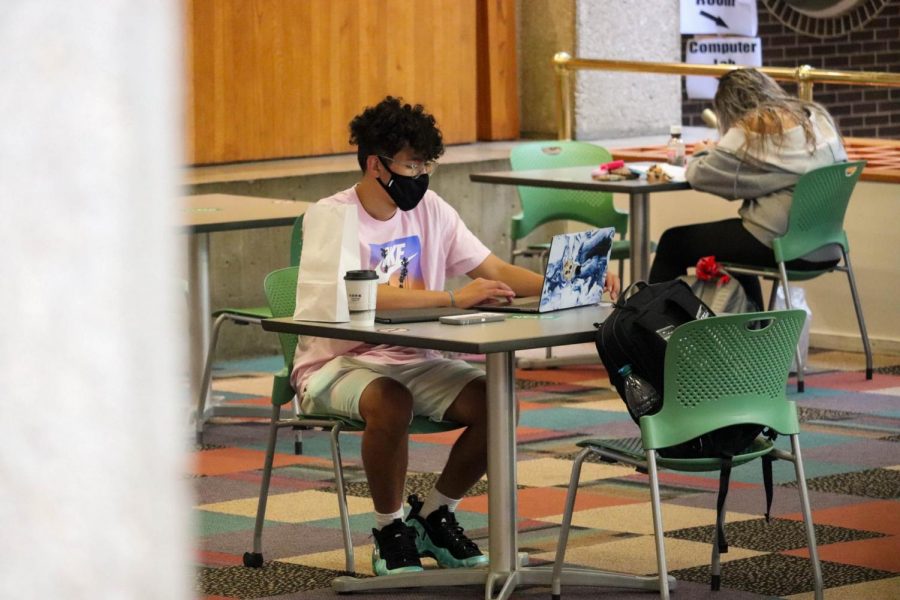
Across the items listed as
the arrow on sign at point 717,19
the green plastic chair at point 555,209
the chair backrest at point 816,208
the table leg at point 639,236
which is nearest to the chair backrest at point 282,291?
the chair backrest at point 816,208

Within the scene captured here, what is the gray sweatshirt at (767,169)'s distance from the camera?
6.07 m

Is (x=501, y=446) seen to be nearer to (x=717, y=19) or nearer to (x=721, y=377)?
(x=721, y=377)

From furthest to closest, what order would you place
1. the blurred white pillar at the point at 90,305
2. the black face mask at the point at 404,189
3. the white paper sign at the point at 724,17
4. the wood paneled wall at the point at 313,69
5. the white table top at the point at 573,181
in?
the white paper sign at the point at 724,17, the wood paneled wall at the point at 313,69, the white table top at the point at 573,181, the black face mask at the point at 404,189, the blurred white pillar at the point at 90,305

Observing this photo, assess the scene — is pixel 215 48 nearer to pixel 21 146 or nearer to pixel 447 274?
pixel 447 274

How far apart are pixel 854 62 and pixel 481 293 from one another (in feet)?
27.0

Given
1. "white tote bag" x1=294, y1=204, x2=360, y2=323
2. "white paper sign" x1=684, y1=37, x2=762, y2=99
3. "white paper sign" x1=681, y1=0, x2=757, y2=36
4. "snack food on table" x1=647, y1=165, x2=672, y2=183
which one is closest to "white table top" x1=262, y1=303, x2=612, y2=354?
"white tote bag" x1=294, y1=204, x2=360, y2=323

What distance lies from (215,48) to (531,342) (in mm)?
5469

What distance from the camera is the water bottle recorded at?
11.1 ft

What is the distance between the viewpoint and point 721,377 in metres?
3.36

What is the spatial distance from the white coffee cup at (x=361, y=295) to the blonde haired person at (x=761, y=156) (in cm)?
275

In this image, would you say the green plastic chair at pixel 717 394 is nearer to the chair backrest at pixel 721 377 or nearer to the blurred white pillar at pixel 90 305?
the chair backrest at pixel 721 377

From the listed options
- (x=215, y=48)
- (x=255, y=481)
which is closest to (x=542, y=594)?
(x=255, y=481)

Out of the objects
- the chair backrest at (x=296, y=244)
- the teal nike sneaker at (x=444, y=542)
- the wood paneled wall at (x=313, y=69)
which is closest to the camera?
the teal nike sneaker at (x=444, y=542)

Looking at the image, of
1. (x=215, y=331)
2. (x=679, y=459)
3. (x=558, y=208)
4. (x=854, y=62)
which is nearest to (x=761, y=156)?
(x=558, y=208)
